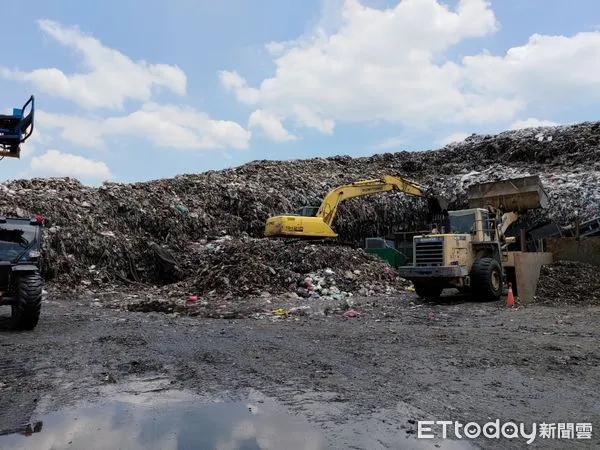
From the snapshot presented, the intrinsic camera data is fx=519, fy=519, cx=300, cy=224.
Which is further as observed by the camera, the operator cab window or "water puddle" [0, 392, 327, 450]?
the operator cab window

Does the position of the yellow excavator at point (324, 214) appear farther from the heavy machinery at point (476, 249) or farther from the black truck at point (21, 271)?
the black truck at point (21, 271)

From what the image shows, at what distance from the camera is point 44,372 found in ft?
16.7

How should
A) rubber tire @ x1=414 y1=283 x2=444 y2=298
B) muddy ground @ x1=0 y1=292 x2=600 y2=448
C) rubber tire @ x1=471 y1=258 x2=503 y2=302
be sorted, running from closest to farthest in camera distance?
muddy ground @ x1=0 y1=292 x2=600 y2=448 → rubber tire @ x1=471 y1=258 x2=503 y2=302 → rubber tire @ x1=414 y1=283 x2=444 y2=298

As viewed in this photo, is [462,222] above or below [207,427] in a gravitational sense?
above

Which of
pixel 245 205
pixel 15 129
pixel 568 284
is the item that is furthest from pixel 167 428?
pixel 245 205

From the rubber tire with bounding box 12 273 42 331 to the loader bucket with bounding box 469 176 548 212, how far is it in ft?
31.8

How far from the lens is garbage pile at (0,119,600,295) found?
550 inches

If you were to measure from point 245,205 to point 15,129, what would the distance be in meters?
11.0

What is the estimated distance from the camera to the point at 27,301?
282 inches

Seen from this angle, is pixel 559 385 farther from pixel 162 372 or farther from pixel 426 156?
pixel 426 156

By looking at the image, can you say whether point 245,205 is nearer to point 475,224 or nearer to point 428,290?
point 428,290

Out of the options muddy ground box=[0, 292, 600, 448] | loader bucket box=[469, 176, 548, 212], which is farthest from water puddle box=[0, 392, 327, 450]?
loader bucket box=[469, 176, 548, 212]

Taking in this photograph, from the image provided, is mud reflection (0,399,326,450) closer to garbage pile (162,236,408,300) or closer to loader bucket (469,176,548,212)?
garbage pile (162,236,408,300)

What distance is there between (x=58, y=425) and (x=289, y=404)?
65.4 inches
